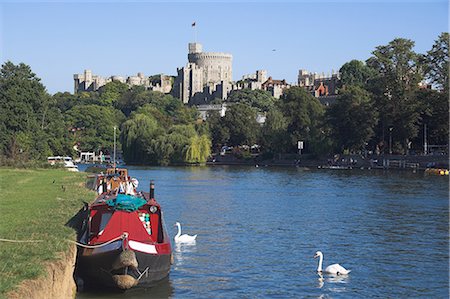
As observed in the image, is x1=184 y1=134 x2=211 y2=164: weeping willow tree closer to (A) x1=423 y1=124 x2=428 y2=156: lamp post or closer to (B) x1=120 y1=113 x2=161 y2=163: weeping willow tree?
(B) x1=120 y1=113 x2=161 y2=163: weeping willow tree

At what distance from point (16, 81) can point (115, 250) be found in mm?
71086

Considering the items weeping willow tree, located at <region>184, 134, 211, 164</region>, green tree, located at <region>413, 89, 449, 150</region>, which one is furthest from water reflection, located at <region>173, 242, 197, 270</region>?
weeping willow tree, located at <region>184, 134, 211, 164</region>

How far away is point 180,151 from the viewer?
352 feet

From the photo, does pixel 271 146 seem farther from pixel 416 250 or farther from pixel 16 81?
pixel 416 250

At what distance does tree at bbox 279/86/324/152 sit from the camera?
4614 inches

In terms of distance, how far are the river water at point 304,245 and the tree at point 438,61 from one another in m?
49.2

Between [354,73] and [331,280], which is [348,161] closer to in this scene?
[354,73]

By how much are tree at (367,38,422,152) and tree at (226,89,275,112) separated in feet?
265

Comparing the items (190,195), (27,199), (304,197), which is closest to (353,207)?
(304,197)

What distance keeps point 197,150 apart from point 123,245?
8742 cm

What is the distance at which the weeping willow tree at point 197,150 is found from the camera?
349ft

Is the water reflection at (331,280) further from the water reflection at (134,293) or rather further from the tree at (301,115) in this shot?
the tree at (301,115)

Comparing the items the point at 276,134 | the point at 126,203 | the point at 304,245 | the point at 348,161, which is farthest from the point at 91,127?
the point at 126,203

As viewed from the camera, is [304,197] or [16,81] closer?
[304,197]
